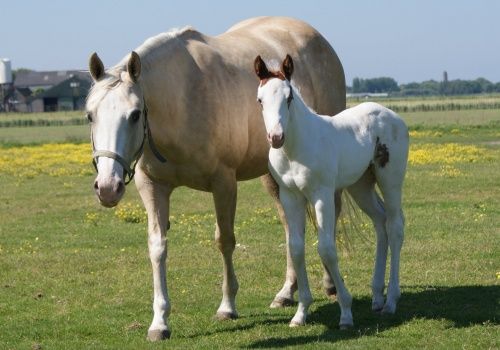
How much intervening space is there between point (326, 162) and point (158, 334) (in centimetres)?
204

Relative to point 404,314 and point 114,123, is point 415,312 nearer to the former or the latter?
point 404,314

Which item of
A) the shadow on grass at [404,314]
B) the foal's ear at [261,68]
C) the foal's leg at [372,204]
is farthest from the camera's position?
the foal's leg at [372,204]

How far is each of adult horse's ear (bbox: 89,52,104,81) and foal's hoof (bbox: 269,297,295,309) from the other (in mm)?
3194

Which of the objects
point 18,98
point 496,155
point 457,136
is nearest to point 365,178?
point 496,155

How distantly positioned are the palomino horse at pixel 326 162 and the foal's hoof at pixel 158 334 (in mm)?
1120

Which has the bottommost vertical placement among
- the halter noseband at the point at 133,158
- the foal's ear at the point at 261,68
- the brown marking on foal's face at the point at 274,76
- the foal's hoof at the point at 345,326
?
the foal's hoof at the point at 345,326

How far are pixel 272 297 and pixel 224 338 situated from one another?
2023 mm

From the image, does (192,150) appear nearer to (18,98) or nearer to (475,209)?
(475,209)

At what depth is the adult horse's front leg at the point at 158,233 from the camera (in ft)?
27.9

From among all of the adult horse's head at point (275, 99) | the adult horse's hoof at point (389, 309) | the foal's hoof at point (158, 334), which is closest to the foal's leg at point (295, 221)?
the adult horse's head at point (275, 99)

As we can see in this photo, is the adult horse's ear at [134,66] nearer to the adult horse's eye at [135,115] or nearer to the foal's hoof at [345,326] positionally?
the adult horse's eye at [135,115]

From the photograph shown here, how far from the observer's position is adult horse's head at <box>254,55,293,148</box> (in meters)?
7.62

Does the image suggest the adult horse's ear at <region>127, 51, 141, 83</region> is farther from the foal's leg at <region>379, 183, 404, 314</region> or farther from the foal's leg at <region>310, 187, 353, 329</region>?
the foal's leg at <region>379, 183, 404, 314</region>

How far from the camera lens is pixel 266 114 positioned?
7773mm
